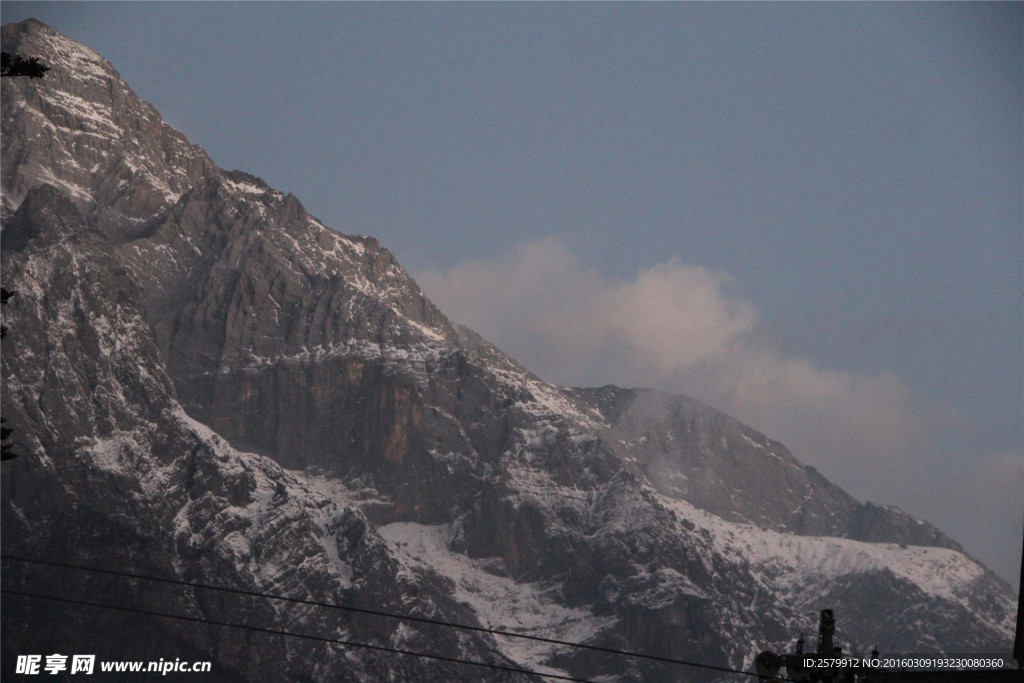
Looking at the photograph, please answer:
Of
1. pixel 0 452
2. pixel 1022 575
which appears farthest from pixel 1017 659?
pixel 0 452

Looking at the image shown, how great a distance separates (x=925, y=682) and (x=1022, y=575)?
141 inches

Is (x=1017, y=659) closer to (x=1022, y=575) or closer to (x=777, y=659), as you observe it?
(x=1022, y=575)

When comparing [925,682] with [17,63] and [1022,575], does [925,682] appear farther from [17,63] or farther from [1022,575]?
[17,63]

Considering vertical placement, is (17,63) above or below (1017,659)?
above

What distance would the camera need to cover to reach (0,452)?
52094mm

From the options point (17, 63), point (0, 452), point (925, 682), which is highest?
point (17, 63)

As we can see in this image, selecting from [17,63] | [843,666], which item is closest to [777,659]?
[843,666]

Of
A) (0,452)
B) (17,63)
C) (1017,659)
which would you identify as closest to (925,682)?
(1017,659)

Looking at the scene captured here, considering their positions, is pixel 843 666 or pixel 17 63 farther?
pixel 17 63

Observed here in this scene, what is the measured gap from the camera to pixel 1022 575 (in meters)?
46.0

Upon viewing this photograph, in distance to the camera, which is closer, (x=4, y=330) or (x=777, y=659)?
(x=777, y=659)

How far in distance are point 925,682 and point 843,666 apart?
8.04 ft

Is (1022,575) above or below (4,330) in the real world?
below

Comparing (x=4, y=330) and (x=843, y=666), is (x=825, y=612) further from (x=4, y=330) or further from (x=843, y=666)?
(x=4, y=330)
